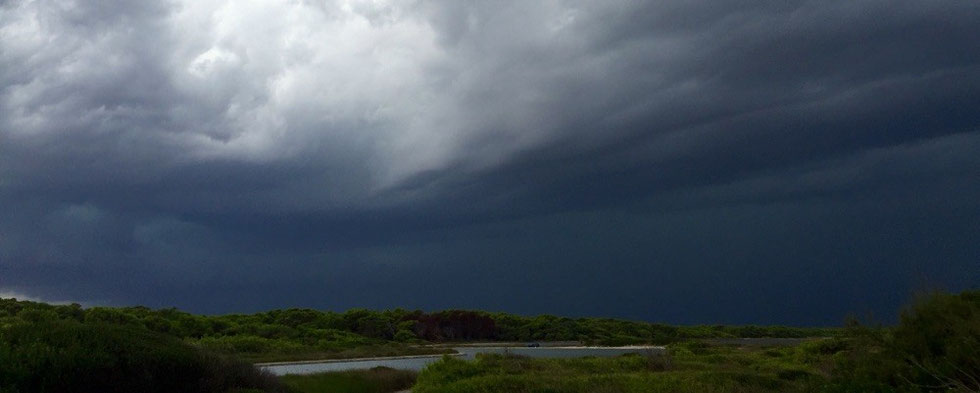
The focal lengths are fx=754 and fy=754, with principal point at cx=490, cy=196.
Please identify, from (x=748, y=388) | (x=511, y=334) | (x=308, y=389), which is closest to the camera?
(x=748, y=388)

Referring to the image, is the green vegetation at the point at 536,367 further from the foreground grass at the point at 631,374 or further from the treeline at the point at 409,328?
the treeline at the point at 409,328

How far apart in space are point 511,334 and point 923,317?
11104 centimetres

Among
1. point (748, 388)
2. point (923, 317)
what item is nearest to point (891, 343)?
point (923, 317)

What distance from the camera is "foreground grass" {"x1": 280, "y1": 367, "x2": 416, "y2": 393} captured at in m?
43.7

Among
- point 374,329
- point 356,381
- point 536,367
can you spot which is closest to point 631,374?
point 536,367

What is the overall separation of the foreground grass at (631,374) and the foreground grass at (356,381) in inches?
231

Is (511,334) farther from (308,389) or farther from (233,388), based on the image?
(233,388)

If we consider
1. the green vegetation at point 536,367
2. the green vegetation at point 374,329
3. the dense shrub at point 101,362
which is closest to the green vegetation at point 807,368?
the green vegetation at point 536,367

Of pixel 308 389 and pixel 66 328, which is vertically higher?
pixel 66 328

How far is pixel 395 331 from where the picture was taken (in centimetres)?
11938

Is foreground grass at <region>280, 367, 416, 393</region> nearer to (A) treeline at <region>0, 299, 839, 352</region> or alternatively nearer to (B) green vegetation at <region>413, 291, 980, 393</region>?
(B) green vegetation at <region>413, 291, 980, 393</region>

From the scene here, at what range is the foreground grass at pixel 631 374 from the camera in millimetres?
33375

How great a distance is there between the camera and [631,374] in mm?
38125

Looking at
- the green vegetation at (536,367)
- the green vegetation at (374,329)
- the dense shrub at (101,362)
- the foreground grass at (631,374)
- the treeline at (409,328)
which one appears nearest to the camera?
the green vegetation at (536,367)
